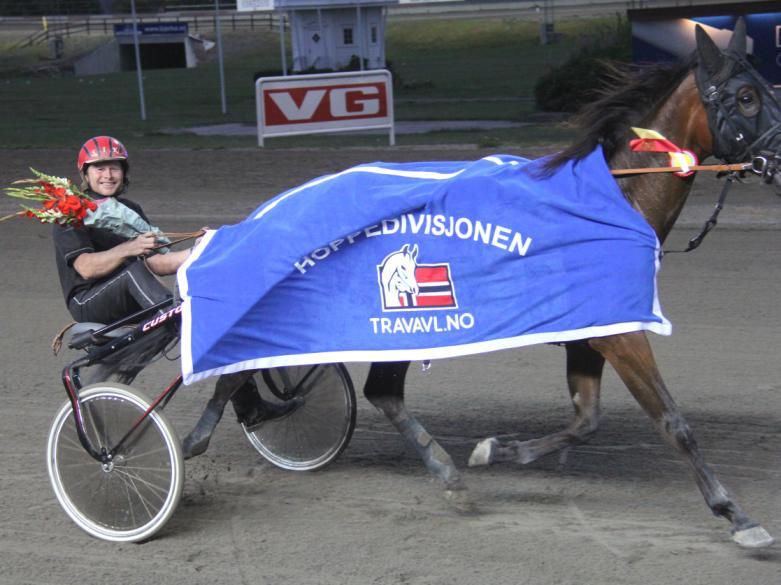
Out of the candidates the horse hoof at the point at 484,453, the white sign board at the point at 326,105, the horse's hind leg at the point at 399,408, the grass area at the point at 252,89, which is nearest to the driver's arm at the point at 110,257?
the horse's hind leg at the point at 399,408

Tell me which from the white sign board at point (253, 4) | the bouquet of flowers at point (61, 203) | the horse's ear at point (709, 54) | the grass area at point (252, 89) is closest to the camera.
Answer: the horse's ear at point (709, 54)

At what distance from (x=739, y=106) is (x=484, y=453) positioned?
1.63 metres

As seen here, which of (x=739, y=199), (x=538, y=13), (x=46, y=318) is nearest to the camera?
(x=46, y=318)

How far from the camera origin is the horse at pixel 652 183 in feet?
13.5

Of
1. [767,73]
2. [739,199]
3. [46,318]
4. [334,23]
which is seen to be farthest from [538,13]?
[46,318]

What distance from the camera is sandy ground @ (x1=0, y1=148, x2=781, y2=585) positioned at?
13.2ft

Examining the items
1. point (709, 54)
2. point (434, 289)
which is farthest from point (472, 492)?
point (709, 54)

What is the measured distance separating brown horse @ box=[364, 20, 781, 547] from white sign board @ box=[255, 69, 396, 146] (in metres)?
12.0

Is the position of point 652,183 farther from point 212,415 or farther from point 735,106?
point 212,415

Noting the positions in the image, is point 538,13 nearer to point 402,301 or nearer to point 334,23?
point 334,23

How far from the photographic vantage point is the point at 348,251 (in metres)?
4.39

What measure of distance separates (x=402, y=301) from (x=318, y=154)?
455 inches

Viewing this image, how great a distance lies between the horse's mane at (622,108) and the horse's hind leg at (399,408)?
3.55 ft

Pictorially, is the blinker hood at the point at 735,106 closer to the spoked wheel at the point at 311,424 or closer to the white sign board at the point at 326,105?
the spoked wheel at the point at 311,424
